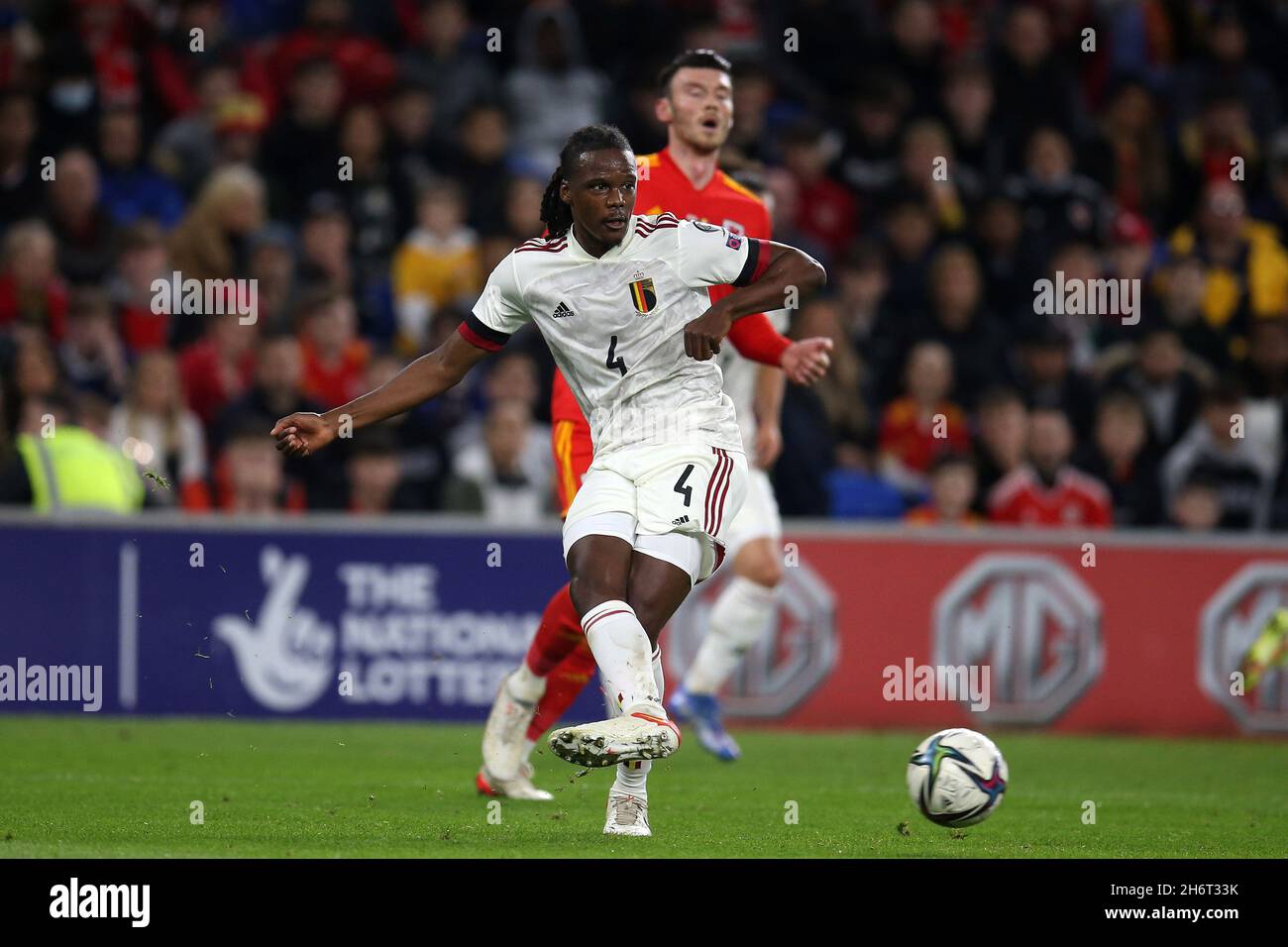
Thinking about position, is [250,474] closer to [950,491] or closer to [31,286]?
[31,286]

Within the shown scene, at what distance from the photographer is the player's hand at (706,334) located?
22.6 feet

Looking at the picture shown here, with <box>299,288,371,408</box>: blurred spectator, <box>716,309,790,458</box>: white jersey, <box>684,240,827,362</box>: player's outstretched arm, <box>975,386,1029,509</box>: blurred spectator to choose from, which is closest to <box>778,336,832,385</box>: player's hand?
<box>684,240,827,362</box>: player's outstretched arm

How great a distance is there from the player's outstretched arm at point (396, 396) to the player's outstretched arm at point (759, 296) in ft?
3.00

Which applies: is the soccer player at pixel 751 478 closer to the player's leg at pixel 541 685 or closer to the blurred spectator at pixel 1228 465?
the player's leg at pixel 541 685

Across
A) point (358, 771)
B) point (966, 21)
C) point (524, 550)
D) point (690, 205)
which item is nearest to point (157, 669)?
point (524, 550)

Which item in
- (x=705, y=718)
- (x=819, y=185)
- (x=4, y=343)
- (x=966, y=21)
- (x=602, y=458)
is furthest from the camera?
(x=966, y=21)

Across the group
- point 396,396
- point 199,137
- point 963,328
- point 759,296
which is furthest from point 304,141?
point 759,296

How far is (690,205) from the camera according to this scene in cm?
902

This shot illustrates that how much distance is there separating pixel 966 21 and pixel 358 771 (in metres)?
10.8

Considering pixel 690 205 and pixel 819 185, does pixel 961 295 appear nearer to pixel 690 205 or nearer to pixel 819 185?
pixel 819 185

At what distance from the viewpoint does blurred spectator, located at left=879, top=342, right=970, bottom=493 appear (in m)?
14.3

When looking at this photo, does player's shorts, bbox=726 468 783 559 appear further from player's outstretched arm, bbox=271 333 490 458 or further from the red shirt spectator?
the red shirt spectator

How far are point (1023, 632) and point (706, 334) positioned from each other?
6342 mm

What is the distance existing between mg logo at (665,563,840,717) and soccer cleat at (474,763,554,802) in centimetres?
423
